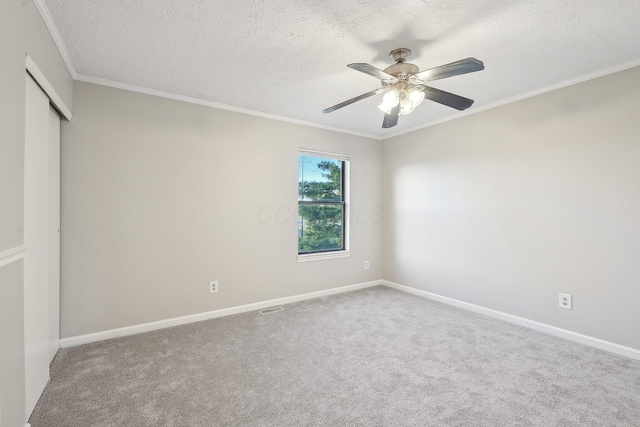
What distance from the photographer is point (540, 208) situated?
9.26ft

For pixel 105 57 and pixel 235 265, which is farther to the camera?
pixel 235 265

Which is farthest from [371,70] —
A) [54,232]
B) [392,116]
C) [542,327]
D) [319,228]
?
[542,327]

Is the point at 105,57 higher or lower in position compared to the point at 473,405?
higher

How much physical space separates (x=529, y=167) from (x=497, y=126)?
578 millimetres

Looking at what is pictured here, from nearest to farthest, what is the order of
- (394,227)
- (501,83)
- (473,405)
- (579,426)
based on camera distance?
(579,426) → (473,405) → (501,83) → (394,227)

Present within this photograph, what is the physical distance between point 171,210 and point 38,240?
1.10 metres

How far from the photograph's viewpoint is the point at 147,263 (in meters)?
2.80

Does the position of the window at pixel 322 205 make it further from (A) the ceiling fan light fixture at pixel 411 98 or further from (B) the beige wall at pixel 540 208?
(A) the ceiling fan light fixture at pixel 411 98

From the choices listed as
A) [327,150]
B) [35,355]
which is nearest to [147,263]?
[35,355]

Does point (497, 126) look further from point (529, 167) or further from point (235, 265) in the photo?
point (235, 265)

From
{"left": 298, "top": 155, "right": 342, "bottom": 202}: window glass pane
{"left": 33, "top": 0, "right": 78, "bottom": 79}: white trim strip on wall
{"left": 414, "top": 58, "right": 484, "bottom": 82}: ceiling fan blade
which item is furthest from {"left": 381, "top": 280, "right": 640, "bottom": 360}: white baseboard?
{"left": 33, "top": 0, "right": 78, "bottom": 79}: white trim strip on wall

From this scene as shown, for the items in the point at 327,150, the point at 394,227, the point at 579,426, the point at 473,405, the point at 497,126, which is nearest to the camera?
the point at 579,426

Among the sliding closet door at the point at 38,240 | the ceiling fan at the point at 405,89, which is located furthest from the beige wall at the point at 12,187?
the ceiling fan at the point at 405,89

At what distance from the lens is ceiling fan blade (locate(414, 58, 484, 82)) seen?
165 cm
